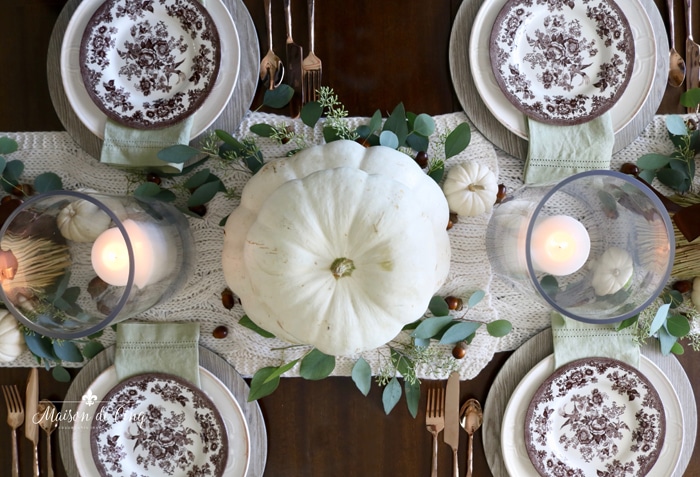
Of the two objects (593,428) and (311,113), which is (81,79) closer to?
(311,113)

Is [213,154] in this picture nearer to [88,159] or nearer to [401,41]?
[88,159]

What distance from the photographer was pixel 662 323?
3.21ft

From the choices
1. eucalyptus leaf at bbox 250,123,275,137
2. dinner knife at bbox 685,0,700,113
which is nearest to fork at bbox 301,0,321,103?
eucalyptus leaf at bbox 250,123,275,137

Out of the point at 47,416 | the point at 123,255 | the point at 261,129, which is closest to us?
the point at 123,255

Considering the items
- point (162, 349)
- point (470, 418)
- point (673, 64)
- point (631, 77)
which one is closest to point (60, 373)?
point (162, 349)

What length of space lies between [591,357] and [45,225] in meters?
1.06

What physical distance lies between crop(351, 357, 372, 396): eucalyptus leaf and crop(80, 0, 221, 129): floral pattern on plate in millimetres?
587

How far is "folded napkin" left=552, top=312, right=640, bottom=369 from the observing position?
1021mm

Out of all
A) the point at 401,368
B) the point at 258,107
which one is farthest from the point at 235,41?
the point at 401,368

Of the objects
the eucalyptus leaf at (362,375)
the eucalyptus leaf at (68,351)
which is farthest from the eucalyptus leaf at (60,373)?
the eucalyptus leaf at (362,375)

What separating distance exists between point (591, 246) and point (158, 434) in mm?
924

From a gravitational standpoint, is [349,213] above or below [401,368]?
above

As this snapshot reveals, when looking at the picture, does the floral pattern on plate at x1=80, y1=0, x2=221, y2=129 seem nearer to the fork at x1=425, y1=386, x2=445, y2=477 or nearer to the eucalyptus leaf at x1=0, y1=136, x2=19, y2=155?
the eucalyptus leaf at x1=0, y1=136, x2=19, y2=155

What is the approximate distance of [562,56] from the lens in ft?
3.34
